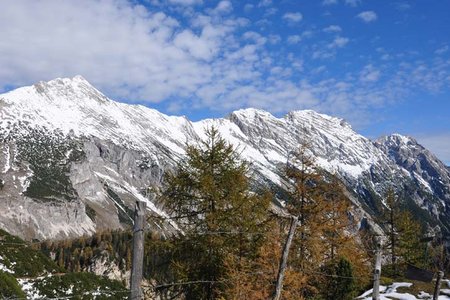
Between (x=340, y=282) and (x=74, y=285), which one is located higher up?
(x=340, y=282)

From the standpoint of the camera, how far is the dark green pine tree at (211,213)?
65.2ft

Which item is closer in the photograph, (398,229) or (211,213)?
(211,213)

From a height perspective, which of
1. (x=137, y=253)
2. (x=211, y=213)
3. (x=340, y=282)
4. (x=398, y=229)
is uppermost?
(x=398, y=229)

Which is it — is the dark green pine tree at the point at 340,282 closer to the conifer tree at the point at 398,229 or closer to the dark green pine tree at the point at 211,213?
the dark green pine tree at the point at 211,213

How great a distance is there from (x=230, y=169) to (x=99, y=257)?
18794 centimetres

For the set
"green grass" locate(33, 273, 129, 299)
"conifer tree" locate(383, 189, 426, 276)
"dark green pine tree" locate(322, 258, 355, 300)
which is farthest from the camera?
"conifer tree" locate(383, 189, 426, 276)

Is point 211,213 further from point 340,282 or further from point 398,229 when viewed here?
point 398,229

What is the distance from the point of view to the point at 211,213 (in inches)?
792

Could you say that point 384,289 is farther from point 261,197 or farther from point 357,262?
point 261,197

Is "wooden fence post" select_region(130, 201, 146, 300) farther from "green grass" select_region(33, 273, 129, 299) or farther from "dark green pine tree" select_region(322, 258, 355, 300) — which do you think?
"green grass" select_region(33, 273, 129, 299)

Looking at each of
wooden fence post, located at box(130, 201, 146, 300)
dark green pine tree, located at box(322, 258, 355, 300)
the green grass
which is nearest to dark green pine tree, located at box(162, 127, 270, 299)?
wooden fence post, located at box(130, 201, 146, 300)

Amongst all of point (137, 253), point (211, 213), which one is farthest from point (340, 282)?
point (137, 253)

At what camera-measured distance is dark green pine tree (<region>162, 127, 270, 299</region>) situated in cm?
1988

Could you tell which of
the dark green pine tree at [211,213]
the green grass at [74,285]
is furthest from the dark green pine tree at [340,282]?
the green grass at [74,285]
